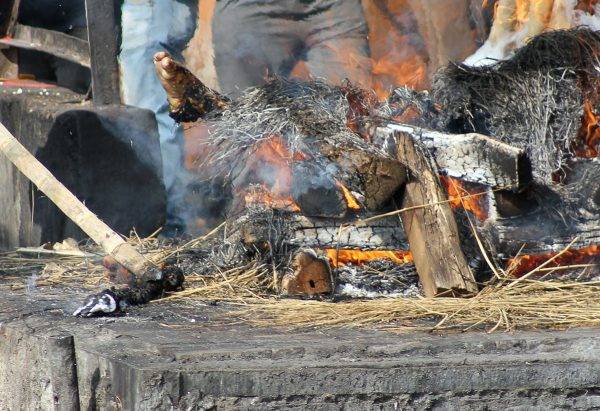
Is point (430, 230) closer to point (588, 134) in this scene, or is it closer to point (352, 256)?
point (352, 256)

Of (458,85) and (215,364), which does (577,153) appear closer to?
(458,85)

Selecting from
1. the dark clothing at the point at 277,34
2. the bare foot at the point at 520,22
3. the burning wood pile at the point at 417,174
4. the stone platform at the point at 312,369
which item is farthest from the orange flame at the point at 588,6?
the stone platform at the point at 312,369

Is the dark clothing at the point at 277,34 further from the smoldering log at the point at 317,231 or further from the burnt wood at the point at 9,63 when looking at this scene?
the smoldering log at the point at 317,231

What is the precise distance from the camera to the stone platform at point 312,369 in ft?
13.1

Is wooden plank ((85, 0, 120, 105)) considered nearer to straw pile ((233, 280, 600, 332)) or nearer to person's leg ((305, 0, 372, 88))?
person's leg ((305, 0, 372, 88))

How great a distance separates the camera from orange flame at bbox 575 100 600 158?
5.88 meters

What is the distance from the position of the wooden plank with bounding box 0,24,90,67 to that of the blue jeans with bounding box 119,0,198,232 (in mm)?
331

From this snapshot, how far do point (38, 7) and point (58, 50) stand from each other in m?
1.08

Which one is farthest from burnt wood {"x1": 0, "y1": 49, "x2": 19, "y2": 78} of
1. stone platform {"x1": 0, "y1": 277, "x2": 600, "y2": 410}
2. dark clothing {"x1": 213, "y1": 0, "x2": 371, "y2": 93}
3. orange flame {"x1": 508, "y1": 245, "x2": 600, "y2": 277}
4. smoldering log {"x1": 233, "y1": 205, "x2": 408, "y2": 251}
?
orange flame {"x1": 508, "y1": 245, "x2": 600, "y2": 277}

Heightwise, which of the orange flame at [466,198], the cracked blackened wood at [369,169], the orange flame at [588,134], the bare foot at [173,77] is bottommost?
the orange flame at [466,198]

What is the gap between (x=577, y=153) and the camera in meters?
5.90

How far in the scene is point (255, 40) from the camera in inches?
355

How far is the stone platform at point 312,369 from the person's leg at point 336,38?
4.44 m

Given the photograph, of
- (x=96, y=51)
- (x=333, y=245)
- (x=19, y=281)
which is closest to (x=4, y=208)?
(x=96, y=51)
